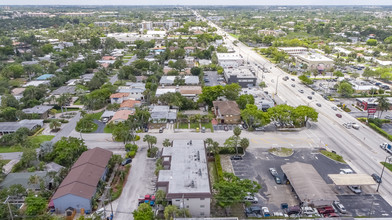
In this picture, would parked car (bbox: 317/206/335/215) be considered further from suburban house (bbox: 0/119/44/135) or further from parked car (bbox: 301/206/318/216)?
suburban house (bbox: 0/119/44/135)

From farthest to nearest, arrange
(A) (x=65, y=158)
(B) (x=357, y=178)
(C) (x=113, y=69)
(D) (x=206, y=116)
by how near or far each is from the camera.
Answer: (C) (x=113, y=69)
(D) (x=206, y=116)
(A) (x=65, y=158)
(B) (x=357, y=178)

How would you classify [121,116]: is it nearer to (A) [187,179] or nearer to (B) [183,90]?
(B) [183,90]

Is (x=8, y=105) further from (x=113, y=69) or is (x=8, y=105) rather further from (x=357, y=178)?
(x=357, y=178)

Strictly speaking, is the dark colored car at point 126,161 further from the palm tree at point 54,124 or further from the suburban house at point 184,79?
the suburban house at point 184,79

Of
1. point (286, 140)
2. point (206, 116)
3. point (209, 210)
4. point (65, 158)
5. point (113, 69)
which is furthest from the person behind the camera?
point (113, 69)

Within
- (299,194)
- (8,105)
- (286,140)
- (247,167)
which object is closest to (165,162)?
(247,167)
